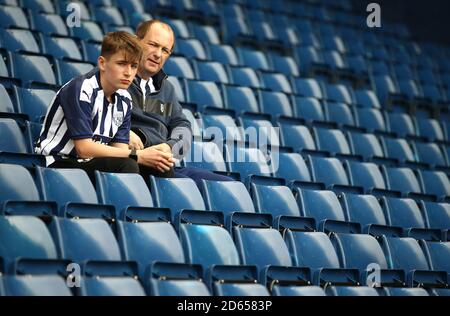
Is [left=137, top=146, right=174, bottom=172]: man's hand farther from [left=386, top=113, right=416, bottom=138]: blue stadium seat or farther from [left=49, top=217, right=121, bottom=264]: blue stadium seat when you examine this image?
[left=386, top=113, right=416, bottom=138]: blue stadium seat

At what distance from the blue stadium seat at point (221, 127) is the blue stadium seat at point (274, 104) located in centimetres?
71

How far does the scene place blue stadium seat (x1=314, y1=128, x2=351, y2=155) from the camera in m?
4.46

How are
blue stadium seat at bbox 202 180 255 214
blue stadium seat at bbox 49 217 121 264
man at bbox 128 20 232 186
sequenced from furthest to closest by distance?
man at bbox 128 20 232 186 < blue stadium seat at bbox 202 180 255 214 < blue stadium seat at bbox 49 217 121 264

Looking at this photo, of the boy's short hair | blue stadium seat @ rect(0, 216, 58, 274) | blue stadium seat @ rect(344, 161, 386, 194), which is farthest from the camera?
blue stadium seat @ rect(344, 161, 386, 194)

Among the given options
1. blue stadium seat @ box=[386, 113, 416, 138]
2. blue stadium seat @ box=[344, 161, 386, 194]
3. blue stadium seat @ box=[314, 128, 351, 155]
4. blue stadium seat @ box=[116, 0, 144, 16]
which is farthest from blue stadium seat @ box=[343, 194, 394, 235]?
blue stadium seat @ box=[116, 0, 144, 16]

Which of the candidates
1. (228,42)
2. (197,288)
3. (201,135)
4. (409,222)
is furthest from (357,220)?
(228,42)

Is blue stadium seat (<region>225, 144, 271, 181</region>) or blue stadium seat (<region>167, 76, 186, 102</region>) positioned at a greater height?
blue stadium seat (<region>167, 76, 186, 102</region>)

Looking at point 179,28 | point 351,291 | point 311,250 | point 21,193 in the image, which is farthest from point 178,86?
point 351,291

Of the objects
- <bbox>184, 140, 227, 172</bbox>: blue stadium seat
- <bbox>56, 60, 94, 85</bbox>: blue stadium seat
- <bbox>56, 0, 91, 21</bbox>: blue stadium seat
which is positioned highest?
<bbox>56, 0, 91, 21</bbox>: blue stadium seat

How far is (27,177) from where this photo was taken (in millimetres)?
2637

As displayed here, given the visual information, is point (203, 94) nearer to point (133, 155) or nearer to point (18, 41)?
point (18, 41)

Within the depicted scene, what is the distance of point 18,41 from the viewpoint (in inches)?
160

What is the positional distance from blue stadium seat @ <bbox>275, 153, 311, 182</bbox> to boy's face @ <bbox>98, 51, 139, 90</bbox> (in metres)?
1.09

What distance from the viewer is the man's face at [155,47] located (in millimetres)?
3189
